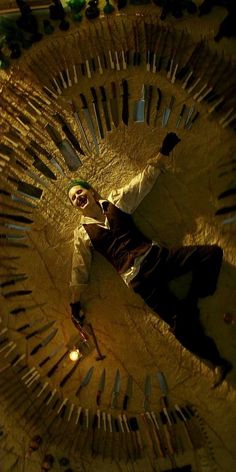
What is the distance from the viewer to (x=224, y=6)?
382cm

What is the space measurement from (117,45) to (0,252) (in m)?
1.80

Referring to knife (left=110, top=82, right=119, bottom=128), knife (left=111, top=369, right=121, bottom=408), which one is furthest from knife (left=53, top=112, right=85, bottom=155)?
knife (left=111, top=369, right=121, bottom=408)

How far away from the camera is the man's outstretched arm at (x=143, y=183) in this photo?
12.3 ft

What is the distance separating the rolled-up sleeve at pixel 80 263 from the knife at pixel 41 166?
0.50 m

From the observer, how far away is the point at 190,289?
3756 millimetres

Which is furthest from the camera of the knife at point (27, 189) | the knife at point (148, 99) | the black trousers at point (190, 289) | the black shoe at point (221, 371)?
the knife at point (27, 189)

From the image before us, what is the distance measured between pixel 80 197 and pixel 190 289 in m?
1.03

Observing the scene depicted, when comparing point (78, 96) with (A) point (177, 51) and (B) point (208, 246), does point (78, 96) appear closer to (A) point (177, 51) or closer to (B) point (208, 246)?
(A) point (177, 51)

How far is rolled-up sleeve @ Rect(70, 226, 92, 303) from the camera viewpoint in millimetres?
3836

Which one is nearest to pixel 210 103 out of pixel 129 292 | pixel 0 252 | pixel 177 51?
pixel 177 51

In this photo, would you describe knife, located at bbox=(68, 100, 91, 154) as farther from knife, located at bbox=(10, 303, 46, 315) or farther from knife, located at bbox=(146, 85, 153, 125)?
knife, located at bbox=(10, 303, 46, 315)

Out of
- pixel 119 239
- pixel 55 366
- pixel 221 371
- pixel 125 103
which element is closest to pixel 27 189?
pixel 119 239

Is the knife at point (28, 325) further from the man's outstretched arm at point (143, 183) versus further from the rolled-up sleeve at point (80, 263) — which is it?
the man's outstretched arm at point (143, 183)

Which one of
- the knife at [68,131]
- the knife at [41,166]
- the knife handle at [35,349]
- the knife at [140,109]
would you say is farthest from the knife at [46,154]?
the knife handle at [35,349]
